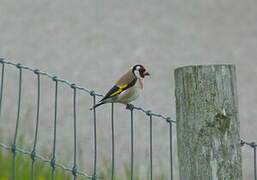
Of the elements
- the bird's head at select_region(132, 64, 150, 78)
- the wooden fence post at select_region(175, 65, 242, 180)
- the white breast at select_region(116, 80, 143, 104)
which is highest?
the bird's head at select_region(132, 64, 150, 78)

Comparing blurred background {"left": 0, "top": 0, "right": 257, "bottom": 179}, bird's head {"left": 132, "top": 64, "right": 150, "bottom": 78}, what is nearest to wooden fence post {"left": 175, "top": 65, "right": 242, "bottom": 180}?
bird's head {"left": 132, "top": 64, "right": 150, "bottom": 78}

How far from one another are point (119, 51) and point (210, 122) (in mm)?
8127

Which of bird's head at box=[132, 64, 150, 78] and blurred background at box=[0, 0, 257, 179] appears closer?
bird's head at box=[132, 64, 150, 78]

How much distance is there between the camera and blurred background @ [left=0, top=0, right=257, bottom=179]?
8445 mm

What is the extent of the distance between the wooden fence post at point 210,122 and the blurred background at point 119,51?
4.83 meters

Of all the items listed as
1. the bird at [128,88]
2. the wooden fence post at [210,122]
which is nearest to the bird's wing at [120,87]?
the bird at [128,88]

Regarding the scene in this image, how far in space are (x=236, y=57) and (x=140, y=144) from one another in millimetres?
2807

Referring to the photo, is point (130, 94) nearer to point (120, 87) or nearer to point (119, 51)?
point (120, 87)

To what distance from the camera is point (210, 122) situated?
2.58 meters

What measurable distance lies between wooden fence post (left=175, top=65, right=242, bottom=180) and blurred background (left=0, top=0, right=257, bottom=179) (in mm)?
4830

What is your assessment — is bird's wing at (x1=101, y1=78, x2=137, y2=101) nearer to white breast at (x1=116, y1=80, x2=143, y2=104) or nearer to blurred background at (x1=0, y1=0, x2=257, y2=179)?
white breast at (x1=116, y1=80, x2=143, y2=104)

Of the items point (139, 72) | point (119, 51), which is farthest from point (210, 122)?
point (119, 51)

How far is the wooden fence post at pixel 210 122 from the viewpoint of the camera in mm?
2572

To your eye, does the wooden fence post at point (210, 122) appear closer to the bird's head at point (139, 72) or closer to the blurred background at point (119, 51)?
the bird's head at point (139, 72)
